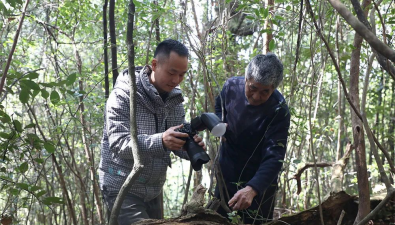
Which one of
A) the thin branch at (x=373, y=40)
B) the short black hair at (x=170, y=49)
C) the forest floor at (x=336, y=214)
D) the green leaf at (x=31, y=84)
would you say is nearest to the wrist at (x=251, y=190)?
the forest floor at (x=336, y=214)

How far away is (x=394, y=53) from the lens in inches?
37.9

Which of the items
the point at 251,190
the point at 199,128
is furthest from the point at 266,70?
the point at 251,190

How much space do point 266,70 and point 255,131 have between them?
47 cm

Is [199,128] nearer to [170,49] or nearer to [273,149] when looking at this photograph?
[170,49]

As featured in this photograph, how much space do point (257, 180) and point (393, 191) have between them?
826 mm

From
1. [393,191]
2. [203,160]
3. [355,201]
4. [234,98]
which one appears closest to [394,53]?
[393,191]

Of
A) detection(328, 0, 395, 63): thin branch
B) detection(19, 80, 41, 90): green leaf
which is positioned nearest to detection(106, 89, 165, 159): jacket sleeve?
detection(19, 80, 41, 90): green leaf

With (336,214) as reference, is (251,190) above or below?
above

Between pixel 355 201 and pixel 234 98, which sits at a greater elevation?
pixel 234 98

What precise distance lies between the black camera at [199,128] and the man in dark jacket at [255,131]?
0.35 metres

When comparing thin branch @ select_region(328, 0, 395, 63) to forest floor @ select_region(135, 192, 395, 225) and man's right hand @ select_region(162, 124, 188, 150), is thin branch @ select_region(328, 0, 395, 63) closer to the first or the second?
man's right hand @ select_region(162, 124, 188, 150)

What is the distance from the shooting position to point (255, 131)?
266 cm

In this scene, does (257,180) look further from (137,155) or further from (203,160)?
(137,155)

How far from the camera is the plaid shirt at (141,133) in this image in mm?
2025
